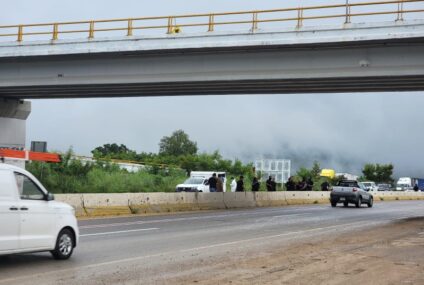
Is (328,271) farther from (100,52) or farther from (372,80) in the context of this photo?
(100,52)

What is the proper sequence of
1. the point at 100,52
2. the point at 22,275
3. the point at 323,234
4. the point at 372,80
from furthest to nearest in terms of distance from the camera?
the point at 100,52
the point at 372,80
the point at 323,234
the point at 22,275

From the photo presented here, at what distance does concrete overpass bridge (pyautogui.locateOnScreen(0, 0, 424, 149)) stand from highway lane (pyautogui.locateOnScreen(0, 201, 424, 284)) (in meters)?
7.24

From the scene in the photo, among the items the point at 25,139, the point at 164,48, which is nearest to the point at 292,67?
the point at 164,48

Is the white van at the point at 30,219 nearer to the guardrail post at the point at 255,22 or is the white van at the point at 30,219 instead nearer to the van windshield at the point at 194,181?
the guardrail post at the point at 255,22

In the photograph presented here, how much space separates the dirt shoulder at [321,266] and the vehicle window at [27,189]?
2.87 metres

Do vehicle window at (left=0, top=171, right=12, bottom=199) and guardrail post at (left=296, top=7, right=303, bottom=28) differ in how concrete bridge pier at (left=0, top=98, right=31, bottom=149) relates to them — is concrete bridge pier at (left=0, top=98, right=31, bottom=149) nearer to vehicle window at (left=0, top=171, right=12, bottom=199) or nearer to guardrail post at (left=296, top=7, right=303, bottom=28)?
guardrail post at (left=296, top=7, right=303, bottom=28)

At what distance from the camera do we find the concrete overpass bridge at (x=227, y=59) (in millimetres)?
24172

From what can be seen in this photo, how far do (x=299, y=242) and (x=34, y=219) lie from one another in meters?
6.90

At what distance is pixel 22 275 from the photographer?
9.03m

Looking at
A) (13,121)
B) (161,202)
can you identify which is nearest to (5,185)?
(161,202)

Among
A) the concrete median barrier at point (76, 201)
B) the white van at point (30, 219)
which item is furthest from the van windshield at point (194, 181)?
the white van at point (30, 219)

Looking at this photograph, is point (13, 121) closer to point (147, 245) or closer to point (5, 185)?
point (147, 245)

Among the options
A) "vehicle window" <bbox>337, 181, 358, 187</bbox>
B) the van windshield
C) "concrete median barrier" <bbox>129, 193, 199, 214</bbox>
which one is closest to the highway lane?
"concrete median barrier" <bbox>129, 193, 199, 214</bbox>

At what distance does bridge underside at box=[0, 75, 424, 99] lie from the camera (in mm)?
26297
